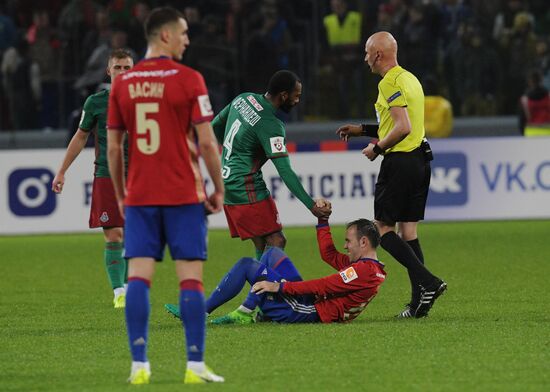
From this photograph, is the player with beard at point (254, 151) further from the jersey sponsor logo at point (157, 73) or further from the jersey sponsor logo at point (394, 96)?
the jersey sponsor logo at point (157, 73)

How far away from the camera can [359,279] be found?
920 cm

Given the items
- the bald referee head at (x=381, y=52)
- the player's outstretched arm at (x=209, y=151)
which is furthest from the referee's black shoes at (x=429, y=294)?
the player's outstretched arm at (x=209, y=151)

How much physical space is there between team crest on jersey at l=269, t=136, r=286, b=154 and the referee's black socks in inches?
41.2

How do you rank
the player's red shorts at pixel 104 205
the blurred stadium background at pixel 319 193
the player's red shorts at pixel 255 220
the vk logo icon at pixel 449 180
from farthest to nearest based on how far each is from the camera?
the vk logo icon at pixel 449 180, the player's red shorts at pixel 104 205, the player's red shorts at pixel 255 220, the blurred stadium background at pixel 319 193

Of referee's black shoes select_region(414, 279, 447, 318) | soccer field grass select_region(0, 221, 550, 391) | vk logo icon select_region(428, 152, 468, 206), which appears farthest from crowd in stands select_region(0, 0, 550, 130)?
referee's black shoes select_region(414, 279, 447, 318)

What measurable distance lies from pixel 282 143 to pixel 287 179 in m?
0.28

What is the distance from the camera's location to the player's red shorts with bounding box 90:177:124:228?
36.6 ft

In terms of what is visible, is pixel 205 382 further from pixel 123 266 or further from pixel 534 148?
pixel 534 148

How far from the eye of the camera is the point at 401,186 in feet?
32.7

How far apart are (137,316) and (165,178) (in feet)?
2.30

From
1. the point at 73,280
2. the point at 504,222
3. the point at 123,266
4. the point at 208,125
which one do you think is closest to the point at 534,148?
the point at 504,222

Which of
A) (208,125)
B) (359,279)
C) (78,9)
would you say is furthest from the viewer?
(78,9)

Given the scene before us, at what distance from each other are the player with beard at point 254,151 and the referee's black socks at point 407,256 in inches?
30.4

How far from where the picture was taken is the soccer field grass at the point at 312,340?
7109mm
